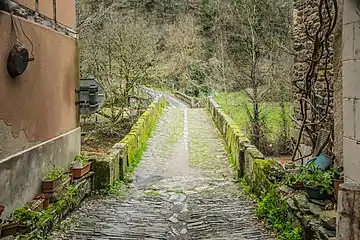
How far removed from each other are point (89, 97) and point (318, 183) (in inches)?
164

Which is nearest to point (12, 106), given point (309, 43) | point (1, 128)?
point (1, 128)

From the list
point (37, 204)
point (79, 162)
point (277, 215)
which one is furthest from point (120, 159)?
point (277, 215)

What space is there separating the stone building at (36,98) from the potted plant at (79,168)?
0.42 feet

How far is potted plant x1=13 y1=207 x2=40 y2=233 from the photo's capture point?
12.8ft

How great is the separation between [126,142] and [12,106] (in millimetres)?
4928

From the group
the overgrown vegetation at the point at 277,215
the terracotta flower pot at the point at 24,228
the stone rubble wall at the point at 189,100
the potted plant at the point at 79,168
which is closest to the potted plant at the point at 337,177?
the overgrown vegetation at the point at 277,215

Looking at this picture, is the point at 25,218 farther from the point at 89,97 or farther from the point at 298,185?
the point at 89,97

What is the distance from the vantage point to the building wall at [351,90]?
11.5 feet

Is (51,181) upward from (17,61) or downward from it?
downward

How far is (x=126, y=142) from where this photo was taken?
29.7 ft

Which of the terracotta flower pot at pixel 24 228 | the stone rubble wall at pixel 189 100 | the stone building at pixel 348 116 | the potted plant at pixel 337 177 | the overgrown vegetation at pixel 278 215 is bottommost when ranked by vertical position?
the overgrown vegetation at pixel 278 215

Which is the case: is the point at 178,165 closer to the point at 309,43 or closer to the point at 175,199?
the point at 175,199

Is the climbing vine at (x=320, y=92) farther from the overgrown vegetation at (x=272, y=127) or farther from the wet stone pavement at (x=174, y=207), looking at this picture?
the overgrown vegetation at (x=272, y=127)

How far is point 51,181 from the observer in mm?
5031
